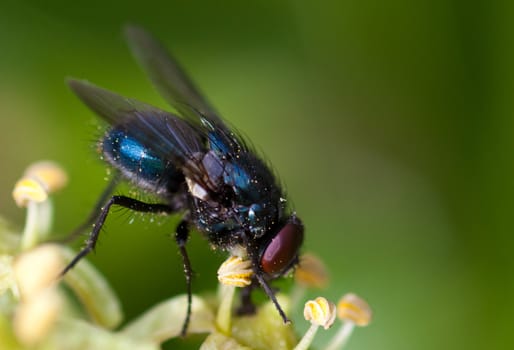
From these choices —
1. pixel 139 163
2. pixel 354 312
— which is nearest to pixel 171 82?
pixel 139 163

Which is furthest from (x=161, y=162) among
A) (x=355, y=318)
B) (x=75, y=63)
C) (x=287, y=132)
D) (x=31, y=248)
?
(x=287, y=132)

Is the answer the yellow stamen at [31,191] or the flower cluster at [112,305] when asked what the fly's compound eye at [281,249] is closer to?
the flower cluster at [112,305]

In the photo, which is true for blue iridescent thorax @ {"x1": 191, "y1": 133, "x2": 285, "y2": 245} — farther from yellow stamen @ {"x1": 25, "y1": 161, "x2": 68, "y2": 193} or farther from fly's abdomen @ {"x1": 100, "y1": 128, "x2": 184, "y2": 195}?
yellow stamen @ {"x1": 25, "y1": 161, "x2": 68, "y2": 193}

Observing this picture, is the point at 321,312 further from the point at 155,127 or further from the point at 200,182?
the point at 155,127

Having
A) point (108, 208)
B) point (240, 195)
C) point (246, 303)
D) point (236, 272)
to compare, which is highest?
point (108, 208)

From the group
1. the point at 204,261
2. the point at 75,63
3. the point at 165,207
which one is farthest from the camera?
the point at 75,63

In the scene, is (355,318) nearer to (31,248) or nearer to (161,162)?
(161,162)
